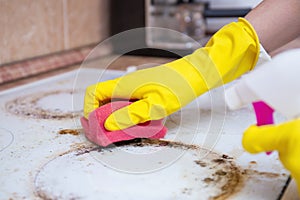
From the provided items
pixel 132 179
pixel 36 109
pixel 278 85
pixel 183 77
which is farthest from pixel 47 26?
pixel 278 85

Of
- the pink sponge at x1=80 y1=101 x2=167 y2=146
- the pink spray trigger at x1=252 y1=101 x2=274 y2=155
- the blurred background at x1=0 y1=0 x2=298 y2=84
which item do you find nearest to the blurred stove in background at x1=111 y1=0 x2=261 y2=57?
the blurred background at x1=0 y1=0 x2=298 y2=84

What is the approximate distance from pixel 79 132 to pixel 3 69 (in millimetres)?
360

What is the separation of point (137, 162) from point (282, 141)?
0.65ft

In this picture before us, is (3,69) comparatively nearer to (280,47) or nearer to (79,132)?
(79,132)

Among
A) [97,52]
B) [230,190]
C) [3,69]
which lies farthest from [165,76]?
[97,52]

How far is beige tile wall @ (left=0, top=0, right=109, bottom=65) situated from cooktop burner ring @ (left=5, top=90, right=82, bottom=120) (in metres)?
0.18

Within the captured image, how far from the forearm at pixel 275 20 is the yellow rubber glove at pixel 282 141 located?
26 cm

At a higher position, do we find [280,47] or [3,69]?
[280,47]

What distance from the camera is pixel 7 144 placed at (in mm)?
574

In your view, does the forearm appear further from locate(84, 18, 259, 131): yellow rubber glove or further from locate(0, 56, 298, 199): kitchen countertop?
locate(0, 56, 298, 199): kitchen countertop

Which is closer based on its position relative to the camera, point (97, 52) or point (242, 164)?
point (242, 164)

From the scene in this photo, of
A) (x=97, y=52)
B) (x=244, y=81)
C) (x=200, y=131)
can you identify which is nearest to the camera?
(x=244, y=81)

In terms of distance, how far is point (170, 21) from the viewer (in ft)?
4.09

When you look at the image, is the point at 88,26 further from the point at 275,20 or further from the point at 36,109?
the point at 275,20
